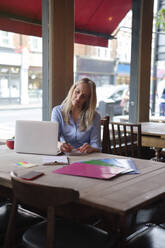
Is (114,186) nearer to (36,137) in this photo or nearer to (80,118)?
(36,137)

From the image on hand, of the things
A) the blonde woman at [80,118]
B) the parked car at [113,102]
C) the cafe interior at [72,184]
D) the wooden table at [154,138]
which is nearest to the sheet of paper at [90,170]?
the cafe interior at [72,184]

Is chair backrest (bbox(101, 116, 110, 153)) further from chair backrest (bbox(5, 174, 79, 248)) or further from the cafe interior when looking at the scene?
chair backrest (bbox(5, 174, 79, 248))

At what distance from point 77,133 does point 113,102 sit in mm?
2097

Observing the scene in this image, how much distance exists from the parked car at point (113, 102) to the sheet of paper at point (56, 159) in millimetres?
2115

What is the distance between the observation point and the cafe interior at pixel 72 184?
4.48 feet

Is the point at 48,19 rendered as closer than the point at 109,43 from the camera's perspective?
Answer: Yes

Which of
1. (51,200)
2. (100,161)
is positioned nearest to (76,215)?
(51,200)

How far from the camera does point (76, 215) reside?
5.16 ft

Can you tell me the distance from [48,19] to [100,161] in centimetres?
174

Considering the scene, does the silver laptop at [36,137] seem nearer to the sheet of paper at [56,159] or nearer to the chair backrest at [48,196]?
the sheet of paper at [56,159]

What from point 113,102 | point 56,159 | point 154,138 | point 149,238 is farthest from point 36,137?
point 113,102

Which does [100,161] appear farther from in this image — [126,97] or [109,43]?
[126,97]

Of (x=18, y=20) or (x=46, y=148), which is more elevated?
(x=18, y=20)

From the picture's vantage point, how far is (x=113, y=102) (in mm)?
4496
